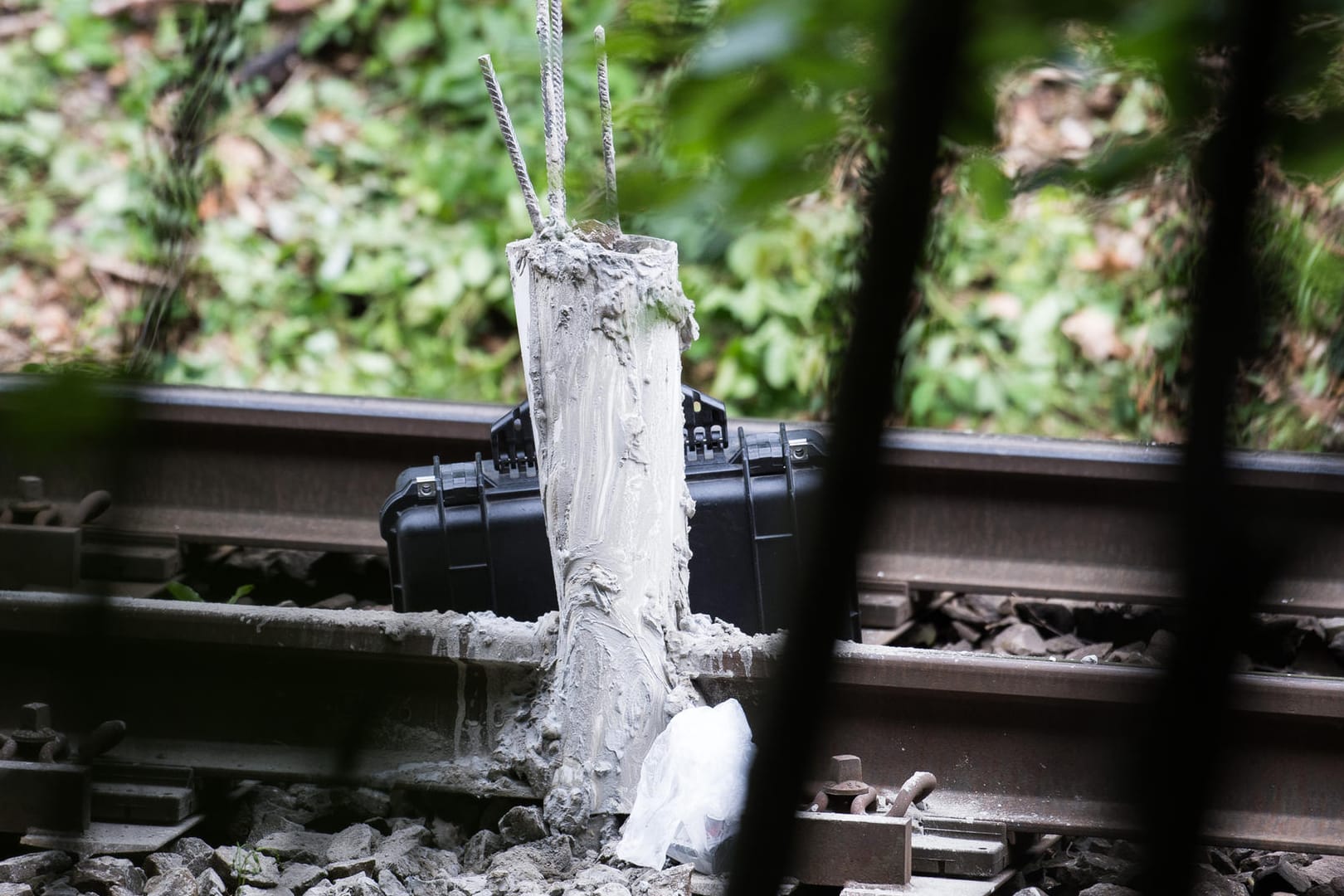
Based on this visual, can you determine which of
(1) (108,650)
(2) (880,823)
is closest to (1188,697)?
(1) (108,650)

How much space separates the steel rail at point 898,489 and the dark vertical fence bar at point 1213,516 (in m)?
3.16

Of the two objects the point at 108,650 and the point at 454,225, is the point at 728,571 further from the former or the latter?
the point at 454,225

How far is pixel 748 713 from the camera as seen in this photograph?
112 inches

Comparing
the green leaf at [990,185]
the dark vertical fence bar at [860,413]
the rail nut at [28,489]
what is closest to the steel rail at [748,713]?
the rail nut at [28,489]

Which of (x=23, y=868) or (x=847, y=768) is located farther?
(x=847, y=768)

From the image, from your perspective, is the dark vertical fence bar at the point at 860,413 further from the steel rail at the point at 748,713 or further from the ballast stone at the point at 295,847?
the ballast stone at the point at 295,847

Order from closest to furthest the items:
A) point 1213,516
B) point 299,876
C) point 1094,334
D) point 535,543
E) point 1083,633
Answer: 1. point 1213,516
2. point 299,876
3. point 535,543
4. point 1083,633
5. point 1094,334


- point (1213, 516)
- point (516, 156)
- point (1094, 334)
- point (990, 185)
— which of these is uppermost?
point (516, 156)

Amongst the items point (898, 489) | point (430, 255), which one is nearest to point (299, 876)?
point (898, 489)

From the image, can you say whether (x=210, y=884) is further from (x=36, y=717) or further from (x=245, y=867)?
(x=36, y=717)

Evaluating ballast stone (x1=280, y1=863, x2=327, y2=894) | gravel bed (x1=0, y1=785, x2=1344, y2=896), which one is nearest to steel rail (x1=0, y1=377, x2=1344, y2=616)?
gravel bed (x1=0, y1=785, x2=1344, y2=896)

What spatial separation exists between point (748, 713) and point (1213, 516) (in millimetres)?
2213

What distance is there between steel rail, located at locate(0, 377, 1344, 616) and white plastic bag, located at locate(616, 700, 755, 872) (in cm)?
138

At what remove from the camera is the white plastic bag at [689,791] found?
2572 millimetres
